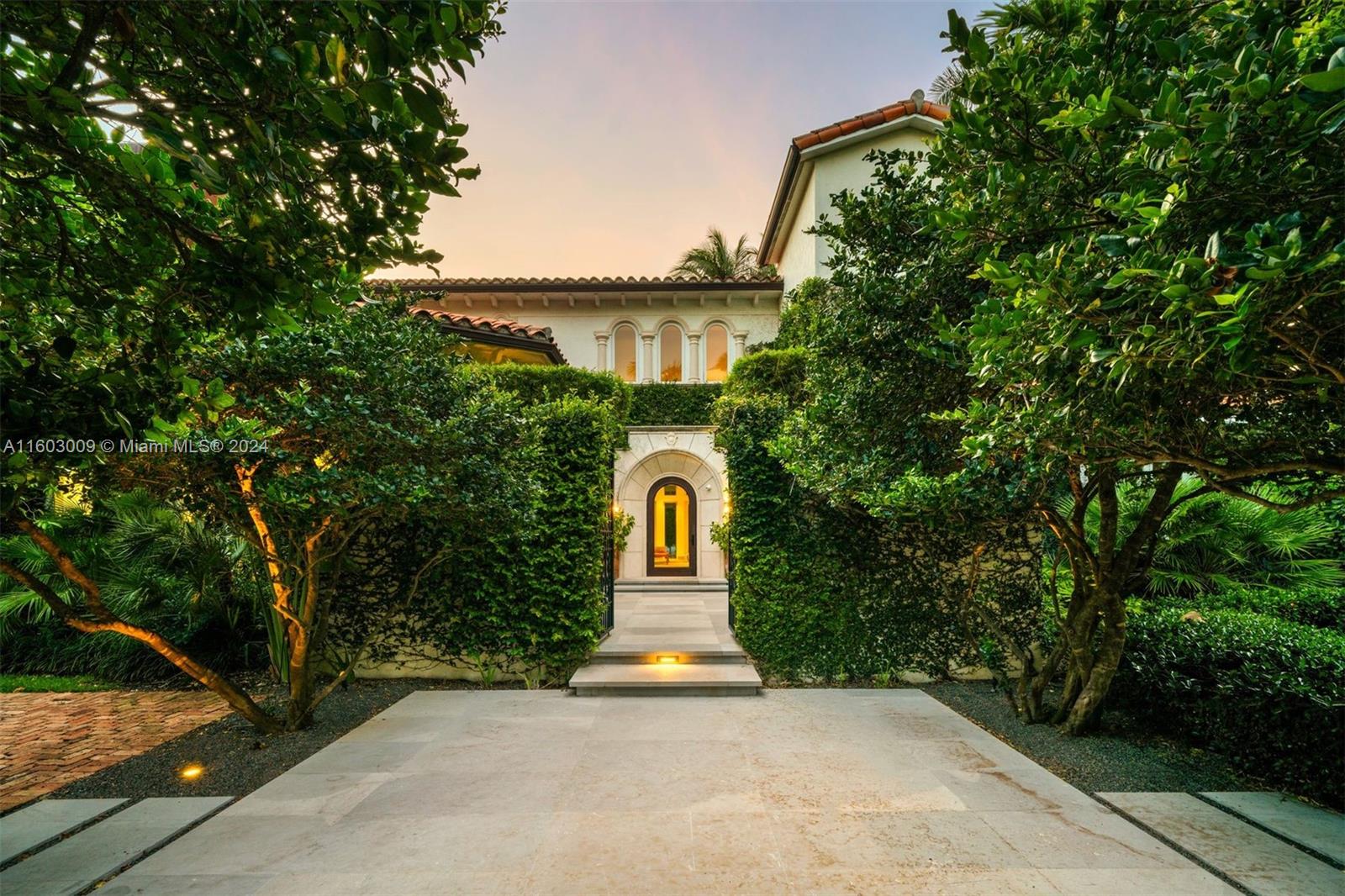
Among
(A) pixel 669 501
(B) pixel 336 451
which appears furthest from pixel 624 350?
(B) pixel 336 451

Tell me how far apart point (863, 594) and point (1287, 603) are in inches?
158

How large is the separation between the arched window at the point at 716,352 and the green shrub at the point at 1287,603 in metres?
11.4

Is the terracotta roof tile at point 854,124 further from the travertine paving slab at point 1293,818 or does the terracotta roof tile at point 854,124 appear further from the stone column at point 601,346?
the travertine paving slab at point 1293,818

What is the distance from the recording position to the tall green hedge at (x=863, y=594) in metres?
6.53

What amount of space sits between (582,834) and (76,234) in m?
4.30

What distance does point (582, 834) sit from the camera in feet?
10.9

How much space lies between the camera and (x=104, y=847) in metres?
3.22

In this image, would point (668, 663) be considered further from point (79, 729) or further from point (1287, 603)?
point (1287, 603)

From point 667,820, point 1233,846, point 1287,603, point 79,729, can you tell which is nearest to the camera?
point 1233,846

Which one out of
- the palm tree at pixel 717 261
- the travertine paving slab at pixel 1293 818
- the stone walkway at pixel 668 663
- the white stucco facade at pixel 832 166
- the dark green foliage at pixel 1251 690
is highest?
the palm tree at pixel 717 261

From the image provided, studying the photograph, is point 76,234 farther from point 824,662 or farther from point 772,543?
point 824,662

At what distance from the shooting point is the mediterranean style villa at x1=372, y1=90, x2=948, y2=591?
1279cm

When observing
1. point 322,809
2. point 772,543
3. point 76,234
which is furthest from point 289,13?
point 772,543

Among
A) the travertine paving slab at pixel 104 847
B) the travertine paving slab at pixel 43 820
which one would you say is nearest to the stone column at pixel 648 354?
the travertine paving slab at pixel 104 847
